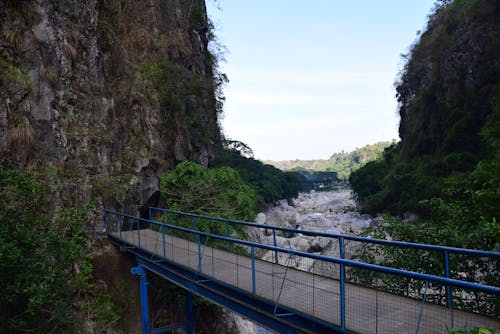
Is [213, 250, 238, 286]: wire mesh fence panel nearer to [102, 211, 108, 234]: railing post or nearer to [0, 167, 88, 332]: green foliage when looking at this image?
[0, 167, 88, 332]: green foliage

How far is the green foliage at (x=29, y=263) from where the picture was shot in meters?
7.22

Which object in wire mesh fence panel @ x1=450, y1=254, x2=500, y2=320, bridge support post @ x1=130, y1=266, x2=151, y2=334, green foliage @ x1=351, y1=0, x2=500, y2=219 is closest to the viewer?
wire mesh fence panel @ x1=450, y1=254, x2=500, y2=320

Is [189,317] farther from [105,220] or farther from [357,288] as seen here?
[357,288]

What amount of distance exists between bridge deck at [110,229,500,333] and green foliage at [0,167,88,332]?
2.95 metres

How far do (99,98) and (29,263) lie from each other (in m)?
10.7

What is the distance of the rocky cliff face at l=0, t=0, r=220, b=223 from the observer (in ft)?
→ 38.8

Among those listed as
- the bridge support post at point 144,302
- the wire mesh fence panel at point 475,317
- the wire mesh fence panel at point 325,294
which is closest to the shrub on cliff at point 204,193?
the bridge support post at point 144,302

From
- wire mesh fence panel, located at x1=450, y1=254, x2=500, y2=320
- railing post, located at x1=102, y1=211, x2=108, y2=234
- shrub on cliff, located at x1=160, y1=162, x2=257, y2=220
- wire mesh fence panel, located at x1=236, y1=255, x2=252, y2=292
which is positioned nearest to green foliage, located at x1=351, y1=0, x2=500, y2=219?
shrub on cliff, located at x1=160, y1=162, x2=257, y2=220

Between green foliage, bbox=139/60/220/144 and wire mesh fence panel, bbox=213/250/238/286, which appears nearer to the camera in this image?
wire mesh fence panel, bbox=213/250/238/286

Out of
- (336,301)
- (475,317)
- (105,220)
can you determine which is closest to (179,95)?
(105,220)

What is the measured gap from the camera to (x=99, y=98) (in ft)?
54.2

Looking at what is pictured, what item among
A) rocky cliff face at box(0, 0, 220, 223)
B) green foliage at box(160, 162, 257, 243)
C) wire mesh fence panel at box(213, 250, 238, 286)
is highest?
rocky cliff face at box(0, 0, 220, 223)

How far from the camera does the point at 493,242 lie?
275 inches

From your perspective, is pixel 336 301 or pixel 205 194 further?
pixel 205 194
